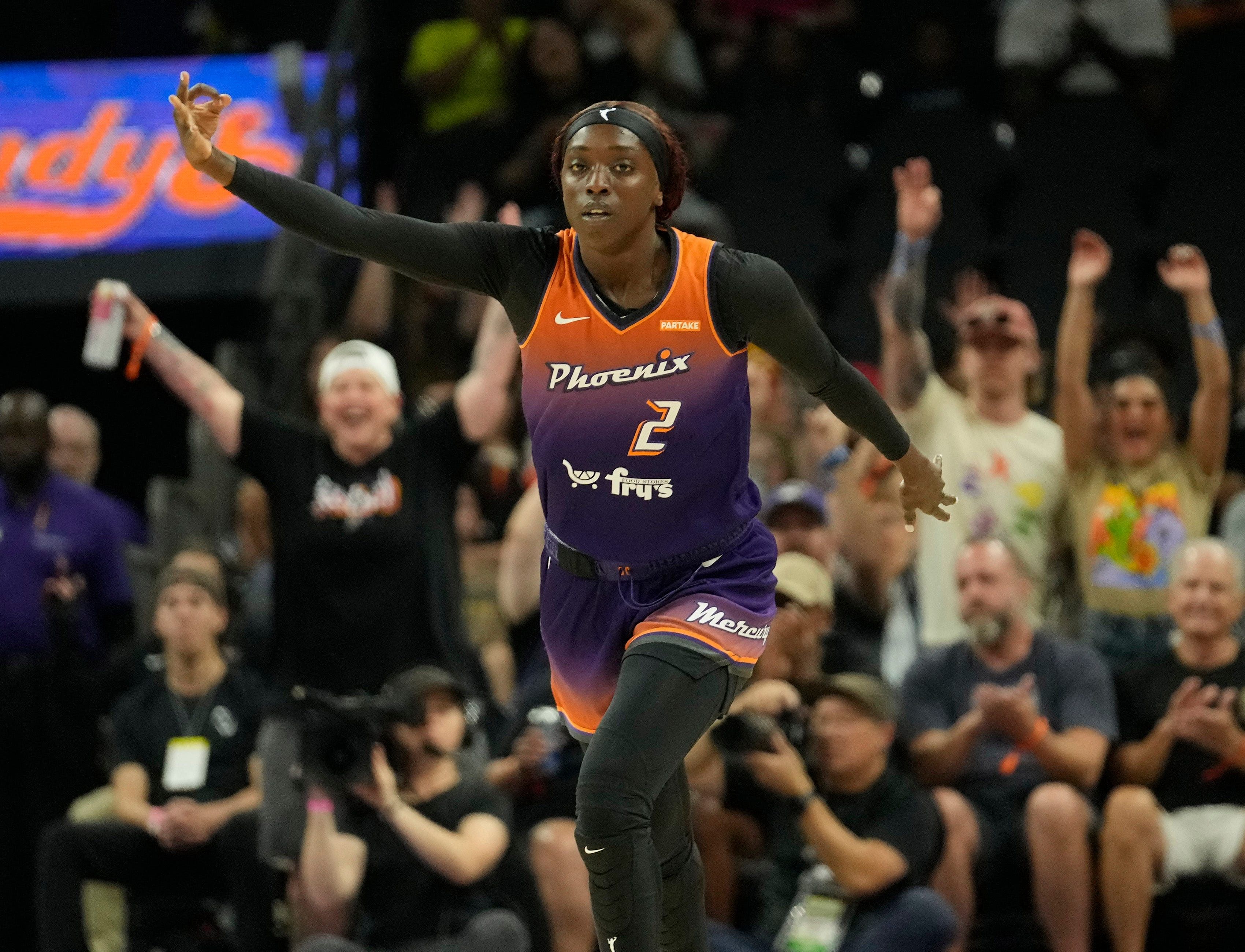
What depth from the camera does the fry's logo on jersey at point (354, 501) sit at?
638 cm

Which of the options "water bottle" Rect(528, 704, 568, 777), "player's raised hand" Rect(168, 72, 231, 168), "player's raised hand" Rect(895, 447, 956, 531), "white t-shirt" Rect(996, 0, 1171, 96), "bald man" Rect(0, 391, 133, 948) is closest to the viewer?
"player's raised hand" Rect(168, 72, 231, 168)

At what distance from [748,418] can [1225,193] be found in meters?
6.58

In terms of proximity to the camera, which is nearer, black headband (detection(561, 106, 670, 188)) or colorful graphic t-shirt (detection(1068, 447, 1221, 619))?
black headband (detection(561, 106, 670, 188))

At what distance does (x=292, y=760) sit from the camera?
21.0 feet

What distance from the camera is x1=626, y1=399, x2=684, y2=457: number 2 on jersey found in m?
3.89

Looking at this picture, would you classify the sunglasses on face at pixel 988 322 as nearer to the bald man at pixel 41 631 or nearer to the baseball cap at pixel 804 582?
the baseball cap at pixel 804 582

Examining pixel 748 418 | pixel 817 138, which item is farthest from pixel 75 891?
pixel 817 138

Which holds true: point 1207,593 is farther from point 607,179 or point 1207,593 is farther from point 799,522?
point 607,179

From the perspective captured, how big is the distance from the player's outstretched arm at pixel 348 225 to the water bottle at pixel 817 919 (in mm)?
2702

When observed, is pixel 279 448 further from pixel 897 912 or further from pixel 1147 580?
pixel 1147 580

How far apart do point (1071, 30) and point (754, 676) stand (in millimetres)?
4671

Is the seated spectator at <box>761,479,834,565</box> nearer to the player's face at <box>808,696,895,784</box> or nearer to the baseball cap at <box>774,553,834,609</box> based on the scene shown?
the baseball cap at <box>774,553,834,609</box>

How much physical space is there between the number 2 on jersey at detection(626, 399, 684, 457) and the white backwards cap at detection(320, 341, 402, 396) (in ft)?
9.01

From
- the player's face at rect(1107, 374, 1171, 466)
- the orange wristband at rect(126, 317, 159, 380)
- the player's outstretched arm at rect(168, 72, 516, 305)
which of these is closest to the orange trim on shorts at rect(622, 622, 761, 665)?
the player's outstretched arm at rect(168, 72, 516, 305)
